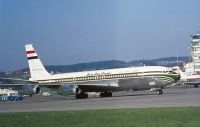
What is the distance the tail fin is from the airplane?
1708mm

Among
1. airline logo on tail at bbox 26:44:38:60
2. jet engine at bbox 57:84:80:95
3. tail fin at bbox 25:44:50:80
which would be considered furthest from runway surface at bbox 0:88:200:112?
airline logo on tail at bbox 26:44:38:60

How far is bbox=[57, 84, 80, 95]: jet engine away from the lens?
52.9 metres

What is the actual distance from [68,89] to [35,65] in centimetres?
1206

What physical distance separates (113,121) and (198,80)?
329 feet

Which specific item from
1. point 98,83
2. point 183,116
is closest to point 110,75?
point 98,83

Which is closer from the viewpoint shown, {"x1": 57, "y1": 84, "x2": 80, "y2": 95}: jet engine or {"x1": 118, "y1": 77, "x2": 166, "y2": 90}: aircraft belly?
{"x1": 118, "y1": 77, "x2": 166, "y2": 90}: aircraft belly

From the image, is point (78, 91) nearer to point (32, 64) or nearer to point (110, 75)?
point (110, 75)

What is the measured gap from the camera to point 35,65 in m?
63.7

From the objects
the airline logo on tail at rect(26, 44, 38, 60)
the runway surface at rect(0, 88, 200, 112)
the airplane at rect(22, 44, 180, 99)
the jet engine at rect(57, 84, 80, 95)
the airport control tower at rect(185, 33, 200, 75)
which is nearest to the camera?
the runway surface at rect(0, 88, 200, 112)

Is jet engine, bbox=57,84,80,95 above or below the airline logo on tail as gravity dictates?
below

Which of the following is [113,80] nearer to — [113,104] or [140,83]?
[140,83]

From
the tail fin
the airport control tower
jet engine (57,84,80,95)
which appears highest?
the airport control tower

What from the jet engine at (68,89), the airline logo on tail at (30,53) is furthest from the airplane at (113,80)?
the airline logo on tail at (30,53)

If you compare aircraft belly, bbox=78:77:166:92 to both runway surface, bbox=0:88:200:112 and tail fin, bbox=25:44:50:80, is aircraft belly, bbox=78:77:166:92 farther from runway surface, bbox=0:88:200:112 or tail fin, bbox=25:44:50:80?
runway surface, bbox=0:88:200:112
